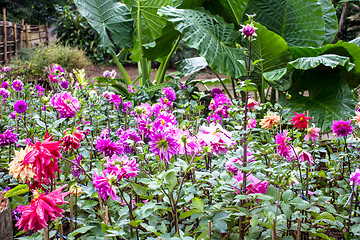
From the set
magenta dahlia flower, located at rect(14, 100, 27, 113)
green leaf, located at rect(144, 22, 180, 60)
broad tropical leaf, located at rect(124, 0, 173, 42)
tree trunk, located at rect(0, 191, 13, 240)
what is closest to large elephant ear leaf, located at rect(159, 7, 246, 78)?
green leaf, located at rect(144, 22, 180, 60)

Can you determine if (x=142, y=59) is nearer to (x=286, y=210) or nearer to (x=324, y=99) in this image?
(x=324, y=99)

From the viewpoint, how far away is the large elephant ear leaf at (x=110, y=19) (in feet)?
10.7

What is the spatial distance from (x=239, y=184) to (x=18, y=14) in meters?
12.7

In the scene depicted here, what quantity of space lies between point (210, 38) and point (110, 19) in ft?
4.50

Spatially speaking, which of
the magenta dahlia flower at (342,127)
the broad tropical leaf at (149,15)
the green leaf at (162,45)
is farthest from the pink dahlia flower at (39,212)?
the broad tropical leaf at (149,15)

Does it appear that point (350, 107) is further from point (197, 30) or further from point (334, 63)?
point (197, 30)

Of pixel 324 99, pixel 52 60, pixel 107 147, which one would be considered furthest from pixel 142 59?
pixel 52 60

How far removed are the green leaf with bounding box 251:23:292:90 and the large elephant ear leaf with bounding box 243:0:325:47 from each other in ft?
1.33

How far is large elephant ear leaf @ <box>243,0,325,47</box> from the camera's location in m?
2.73

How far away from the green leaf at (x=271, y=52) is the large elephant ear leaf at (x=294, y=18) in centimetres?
40

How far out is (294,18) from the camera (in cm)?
286

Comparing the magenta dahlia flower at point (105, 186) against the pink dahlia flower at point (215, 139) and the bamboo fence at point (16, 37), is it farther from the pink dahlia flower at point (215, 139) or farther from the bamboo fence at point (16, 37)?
the bamboo fence at point (16, 37)

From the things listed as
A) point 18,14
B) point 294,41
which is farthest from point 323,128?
point 18,14

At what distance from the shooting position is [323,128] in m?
2.24
